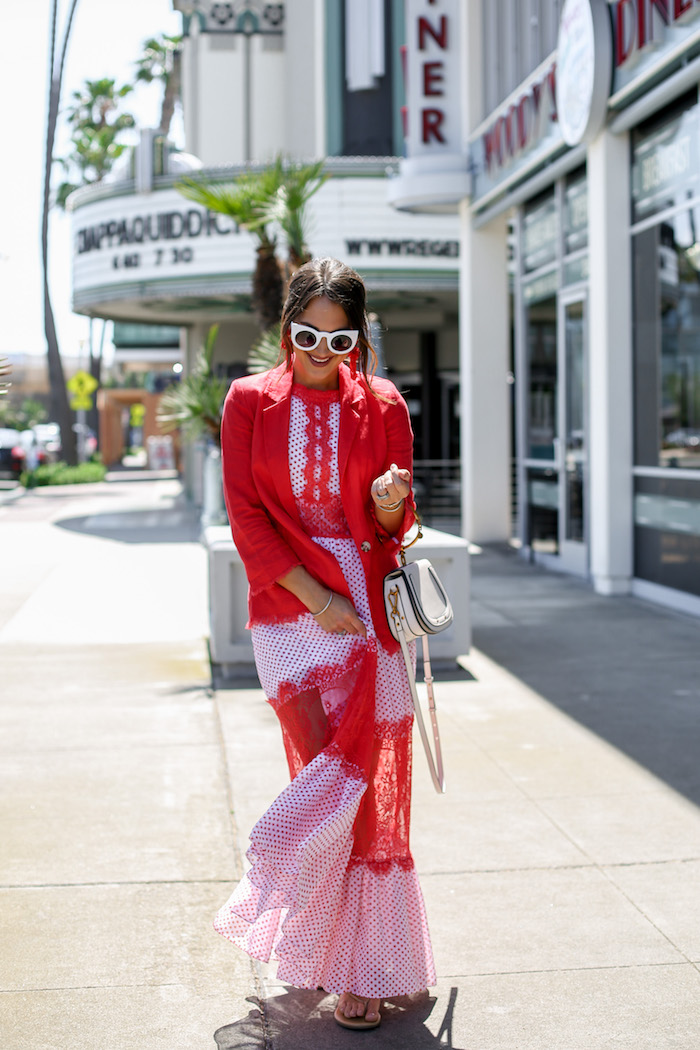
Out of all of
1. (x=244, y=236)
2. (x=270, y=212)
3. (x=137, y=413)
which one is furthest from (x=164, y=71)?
(x=137, y=413)

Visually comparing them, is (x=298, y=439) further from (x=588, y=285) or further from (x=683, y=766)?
(x=588, y=285)

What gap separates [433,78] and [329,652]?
12.2 metres

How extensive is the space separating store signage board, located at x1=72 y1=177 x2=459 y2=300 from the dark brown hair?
A: 1532cm

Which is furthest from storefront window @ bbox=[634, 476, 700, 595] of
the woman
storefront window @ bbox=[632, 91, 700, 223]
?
the woman

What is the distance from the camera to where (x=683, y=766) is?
5.38 meters

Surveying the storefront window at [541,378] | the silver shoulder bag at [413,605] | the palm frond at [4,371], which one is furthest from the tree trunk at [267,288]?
the silver shoulder bag at [413,605]

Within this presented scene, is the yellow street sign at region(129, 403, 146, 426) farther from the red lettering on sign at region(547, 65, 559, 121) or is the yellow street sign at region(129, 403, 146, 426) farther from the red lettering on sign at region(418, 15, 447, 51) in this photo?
the red lettering on sign at region(547, 65, 559, 121)

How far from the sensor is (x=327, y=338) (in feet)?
10.1

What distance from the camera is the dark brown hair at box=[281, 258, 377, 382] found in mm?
3088

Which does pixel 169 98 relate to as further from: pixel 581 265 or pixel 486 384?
pixel 581 265

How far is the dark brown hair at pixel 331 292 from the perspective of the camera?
309cm

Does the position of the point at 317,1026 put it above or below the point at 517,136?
below

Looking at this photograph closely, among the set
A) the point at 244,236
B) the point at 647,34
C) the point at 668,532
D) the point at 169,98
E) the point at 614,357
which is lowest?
the point at 668,532

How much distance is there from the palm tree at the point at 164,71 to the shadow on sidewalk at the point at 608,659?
32295mm
